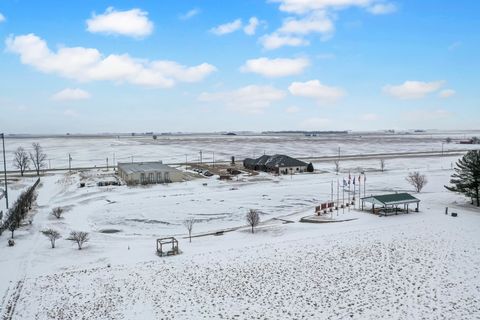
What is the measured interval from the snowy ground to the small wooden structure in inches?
25.7

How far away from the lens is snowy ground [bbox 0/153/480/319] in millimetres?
18203

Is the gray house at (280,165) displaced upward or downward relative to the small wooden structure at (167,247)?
upward

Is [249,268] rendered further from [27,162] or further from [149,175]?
[27,162]

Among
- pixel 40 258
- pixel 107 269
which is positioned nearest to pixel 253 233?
pixel 107 269

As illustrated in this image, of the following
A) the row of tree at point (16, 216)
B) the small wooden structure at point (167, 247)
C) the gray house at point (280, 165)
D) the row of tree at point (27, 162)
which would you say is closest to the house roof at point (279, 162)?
the gray house at point (280, 165)

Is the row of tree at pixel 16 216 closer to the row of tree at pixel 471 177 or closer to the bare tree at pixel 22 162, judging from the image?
the bare tree at pixel 22 162

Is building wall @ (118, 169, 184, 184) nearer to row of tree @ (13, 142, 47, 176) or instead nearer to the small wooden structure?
row of tree @ (13, 142, 47, 176)

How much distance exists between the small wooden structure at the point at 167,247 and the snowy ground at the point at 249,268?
654mm

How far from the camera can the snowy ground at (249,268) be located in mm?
18203

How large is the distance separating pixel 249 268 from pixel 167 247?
710 centimetres

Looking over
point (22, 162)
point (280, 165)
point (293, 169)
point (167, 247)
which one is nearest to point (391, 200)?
point (167, 247)

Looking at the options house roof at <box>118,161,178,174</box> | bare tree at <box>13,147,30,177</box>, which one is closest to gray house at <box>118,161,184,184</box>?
house roof at <box>118,161,178,174</box>

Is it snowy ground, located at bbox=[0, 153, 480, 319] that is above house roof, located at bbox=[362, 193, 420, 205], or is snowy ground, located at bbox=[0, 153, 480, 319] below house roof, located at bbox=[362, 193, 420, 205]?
below

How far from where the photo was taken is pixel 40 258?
25047mm
